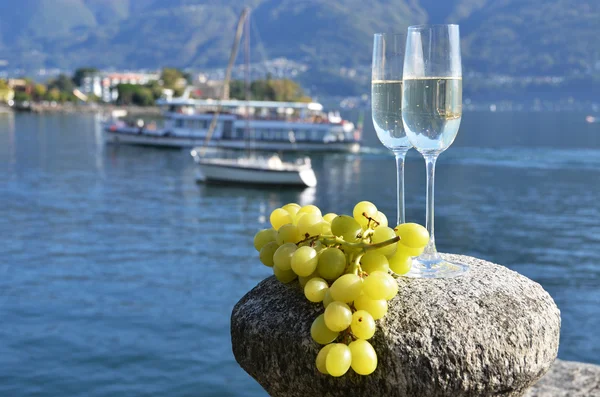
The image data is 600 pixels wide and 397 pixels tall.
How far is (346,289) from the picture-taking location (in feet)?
6.00

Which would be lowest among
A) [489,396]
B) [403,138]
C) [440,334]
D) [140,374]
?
[140,374]

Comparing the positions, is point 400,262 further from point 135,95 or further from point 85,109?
point 135,95

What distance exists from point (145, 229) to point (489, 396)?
58.6 feet

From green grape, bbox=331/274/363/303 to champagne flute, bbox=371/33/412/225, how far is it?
377mm

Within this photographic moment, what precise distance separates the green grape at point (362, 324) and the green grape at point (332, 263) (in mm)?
134

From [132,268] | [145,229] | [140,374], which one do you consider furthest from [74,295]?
[145,229]

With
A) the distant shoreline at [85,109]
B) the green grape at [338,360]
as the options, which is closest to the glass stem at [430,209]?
the green grape at [338,360]

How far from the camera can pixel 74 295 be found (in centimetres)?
1244

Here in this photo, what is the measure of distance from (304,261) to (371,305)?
0.65 ft

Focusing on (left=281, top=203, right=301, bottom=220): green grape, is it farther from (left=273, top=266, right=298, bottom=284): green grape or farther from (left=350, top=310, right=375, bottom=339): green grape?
(left=350, top=310, right=375, bottom=339): green grape

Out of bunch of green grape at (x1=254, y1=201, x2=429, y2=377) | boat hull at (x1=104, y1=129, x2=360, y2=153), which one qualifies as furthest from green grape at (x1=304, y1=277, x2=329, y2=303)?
boat hull at (x1=104, y1=129, x2=360, y2=153)

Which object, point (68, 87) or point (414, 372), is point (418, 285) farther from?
point (68, 87)

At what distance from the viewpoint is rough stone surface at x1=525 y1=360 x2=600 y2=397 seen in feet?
13.3

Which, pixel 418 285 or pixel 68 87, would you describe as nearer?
pixel 418 285
